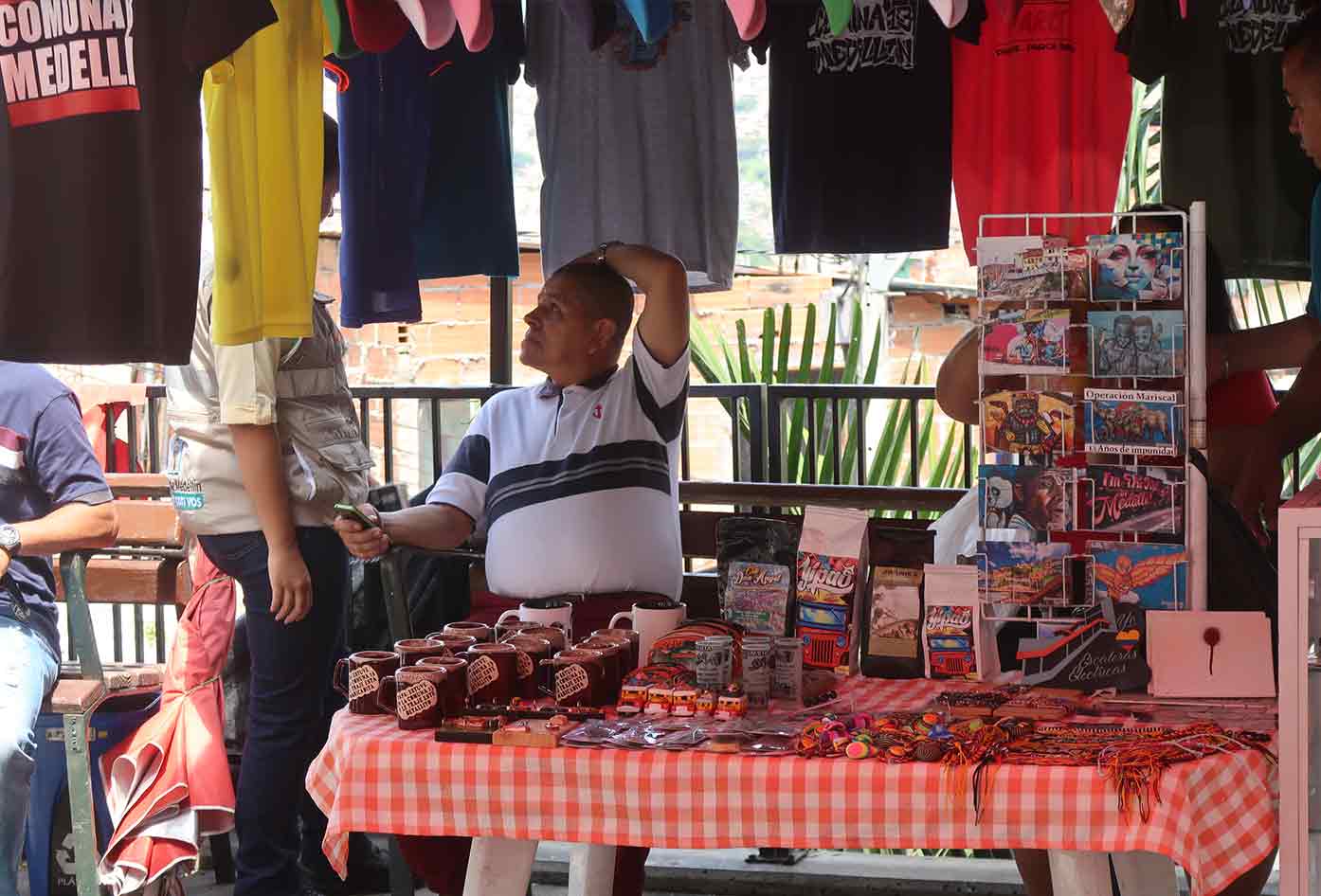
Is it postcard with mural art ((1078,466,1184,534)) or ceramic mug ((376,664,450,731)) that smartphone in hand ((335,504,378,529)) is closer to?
ceramic mug ((376,664,450,731))

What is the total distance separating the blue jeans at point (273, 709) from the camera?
3234 millimetres

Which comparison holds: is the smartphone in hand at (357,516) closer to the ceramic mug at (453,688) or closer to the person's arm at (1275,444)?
the ceramic mug at (453,688)

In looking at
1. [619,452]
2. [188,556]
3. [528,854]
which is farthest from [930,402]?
[528,854]

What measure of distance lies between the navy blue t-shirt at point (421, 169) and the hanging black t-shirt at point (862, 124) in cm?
70

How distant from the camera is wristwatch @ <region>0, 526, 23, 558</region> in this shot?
3094 mm

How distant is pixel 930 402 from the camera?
4695 mm

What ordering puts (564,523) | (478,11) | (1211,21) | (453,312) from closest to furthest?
(478,11), (564,523), (1211,21), (453,312)

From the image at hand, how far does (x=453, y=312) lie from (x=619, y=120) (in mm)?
3742

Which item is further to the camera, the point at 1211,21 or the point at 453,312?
the point at 453,312

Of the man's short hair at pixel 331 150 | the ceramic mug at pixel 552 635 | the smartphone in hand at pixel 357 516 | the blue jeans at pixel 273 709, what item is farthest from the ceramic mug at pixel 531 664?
the man's short hair at pixel 331 150

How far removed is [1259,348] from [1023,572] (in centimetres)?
90

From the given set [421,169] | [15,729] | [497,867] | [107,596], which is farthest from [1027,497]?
[107,596]

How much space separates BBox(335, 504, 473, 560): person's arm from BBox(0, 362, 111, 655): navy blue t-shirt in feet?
2.52

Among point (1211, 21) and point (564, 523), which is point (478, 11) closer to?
point (564, 523)
